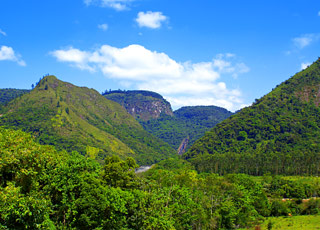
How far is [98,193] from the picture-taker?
37.6 metres

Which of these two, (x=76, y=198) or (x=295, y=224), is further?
(x=295, y=224)

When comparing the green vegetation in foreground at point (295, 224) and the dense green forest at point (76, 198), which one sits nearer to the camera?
the dense green forest at point (76, 198)

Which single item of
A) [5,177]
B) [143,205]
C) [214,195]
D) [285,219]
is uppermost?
[5,177]

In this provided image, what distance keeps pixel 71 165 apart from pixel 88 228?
9744mm

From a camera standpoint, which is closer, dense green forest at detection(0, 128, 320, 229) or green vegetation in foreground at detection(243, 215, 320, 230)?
dense green forest at detection(0, 128, 320, 229)

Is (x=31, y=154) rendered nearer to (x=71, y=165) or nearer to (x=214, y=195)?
(x=71, y=165)

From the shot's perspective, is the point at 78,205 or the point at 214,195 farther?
the point at 214,195

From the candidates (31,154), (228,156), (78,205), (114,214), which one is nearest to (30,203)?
(31,154)

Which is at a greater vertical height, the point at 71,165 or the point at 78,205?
the point at 71,165

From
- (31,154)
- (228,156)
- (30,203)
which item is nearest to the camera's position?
(30,203)

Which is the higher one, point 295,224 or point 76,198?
point 76,198

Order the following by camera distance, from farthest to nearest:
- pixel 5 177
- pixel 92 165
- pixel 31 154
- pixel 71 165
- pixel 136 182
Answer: pixel 136 182, pixel 92 165, pixel 71 165, pixel 5 177, pixel 31 154

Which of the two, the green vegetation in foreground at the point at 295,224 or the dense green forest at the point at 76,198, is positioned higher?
the dense green forest at the point at 76,198

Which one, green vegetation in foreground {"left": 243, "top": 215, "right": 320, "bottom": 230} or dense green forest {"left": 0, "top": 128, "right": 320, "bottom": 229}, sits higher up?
dense green forest {"left": 0, "top": 128, "right": 320, "bottom": 229}
